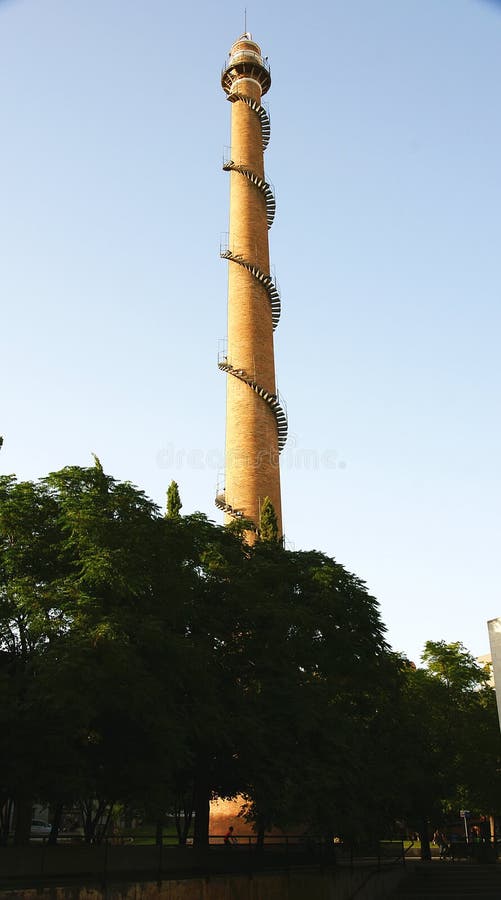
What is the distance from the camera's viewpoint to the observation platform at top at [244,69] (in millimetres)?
62562

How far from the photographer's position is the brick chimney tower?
165ft

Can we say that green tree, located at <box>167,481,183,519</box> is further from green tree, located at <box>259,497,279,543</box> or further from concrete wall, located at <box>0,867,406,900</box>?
concrete wall, located at <box>0,867,406,900</box>

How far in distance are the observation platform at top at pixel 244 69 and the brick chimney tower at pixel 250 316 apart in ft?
0.22

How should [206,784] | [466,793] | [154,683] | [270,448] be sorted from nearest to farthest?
[154,683] → [206,784] → [466,793] → [270,448]

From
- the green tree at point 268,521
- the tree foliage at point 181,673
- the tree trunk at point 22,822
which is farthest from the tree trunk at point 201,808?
the green tree at point 268,521

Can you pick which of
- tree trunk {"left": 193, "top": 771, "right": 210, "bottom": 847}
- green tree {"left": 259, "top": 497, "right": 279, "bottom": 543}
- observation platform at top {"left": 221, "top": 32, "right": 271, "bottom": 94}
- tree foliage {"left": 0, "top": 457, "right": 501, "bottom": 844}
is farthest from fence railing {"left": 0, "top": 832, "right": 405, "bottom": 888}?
observation platform at top {"left": 221, "top": 32, "right": 271, "bottom": 94}

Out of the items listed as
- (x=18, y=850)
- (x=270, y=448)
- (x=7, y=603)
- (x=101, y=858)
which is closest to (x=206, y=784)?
(x=101, y=858)

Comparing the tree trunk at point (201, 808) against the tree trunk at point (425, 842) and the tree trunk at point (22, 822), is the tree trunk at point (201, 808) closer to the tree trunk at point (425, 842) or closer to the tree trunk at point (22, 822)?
the tree trunk at point (22, 822)

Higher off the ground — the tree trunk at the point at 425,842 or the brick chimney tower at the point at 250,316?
the brick chimney tower at the point at 250,316

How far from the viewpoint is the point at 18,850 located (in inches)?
842

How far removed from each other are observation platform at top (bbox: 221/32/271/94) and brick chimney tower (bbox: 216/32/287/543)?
0.22 feet

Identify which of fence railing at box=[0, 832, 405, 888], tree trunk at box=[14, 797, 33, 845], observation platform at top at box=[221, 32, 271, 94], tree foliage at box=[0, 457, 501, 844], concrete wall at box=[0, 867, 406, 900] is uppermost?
observation platform at top at box=[221, 32, 271, 94]

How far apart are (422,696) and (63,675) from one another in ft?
104

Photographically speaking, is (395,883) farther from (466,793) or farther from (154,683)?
(154,683)
